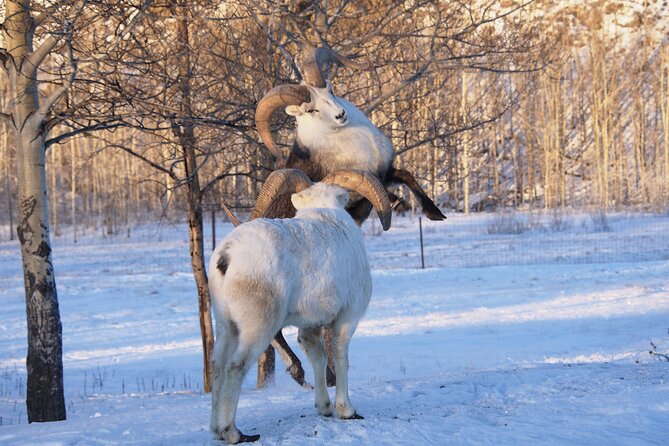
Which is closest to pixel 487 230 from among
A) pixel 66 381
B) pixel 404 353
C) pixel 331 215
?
pixel 404 353

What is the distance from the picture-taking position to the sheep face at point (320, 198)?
5.54 m

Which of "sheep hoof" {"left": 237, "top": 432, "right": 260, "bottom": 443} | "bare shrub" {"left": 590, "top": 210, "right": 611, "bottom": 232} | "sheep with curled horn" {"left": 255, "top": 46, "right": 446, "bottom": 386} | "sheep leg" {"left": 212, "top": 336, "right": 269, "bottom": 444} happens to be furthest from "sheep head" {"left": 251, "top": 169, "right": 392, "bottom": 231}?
"bare shrub" {"left": 590, "top": 210, "right": 611, "bottom": 232}

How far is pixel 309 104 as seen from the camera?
7.01 metres

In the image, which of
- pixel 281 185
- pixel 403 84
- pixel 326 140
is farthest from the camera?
pixel 403 84

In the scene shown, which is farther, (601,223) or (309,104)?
(601,223)

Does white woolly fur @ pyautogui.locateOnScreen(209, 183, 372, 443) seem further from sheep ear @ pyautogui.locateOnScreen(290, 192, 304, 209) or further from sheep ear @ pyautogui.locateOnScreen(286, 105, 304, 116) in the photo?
sheep ear @ pyautogui.locateOnScreen(286, 105, 304, 116)

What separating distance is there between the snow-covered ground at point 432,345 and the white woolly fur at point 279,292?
0.95 ft

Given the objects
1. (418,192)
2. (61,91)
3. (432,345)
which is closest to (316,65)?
(418,192)

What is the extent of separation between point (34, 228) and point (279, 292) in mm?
3870

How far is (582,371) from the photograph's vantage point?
6785mm

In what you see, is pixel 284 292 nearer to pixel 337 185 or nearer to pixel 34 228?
pixel 337 185

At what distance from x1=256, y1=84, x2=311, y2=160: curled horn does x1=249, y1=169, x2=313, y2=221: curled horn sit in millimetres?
1319

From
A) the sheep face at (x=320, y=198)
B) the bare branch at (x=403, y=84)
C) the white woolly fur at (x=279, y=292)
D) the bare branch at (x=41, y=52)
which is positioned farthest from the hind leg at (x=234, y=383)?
the bare branch at (x=403, y=84)

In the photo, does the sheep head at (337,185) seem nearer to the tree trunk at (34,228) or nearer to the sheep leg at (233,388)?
the sheep leg at (233,388)
